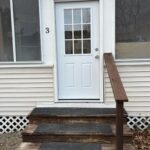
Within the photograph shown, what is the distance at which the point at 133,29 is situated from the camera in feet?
17.8

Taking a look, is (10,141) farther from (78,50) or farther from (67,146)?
(78,50)

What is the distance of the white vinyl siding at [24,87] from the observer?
18.3 ft

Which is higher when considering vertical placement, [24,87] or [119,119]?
[24,87]

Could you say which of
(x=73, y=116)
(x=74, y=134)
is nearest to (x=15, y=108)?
(x=73, y=116)

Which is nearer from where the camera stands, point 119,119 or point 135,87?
point 119,119

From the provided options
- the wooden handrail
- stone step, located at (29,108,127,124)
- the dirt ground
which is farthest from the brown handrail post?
the dirt ground

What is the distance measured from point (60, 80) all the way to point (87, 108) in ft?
2.70

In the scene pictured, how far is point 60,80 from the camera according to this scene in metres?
5.71

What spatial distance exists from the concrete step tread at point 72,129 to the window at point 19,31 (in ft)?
4.76

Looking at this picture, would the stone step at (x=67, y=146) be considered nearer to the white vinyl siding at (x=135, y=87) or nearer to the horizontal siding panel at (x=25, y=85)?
the white vinyl siding at (x=135, y=87)

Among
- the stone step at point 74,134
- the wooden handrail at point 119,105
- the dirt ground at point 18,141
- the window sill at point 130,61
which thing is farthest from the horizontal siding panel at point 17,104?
the wooden handrail at point 119,105

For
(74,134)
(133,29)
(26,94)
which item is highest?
(133,29)

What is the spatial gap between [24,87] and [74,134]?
5.36 ft

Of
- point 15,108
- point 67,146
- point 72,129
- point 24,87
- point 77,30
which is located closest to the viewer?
point 67,146
